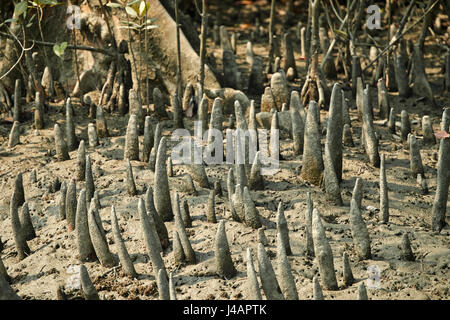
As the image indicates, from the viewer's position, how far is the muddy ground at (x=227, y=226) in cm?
354

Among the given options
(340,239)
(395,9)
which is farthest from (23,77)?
(395,9)

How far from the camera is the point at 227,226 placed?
13.1ft

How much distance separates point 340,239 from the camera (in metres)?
3.84

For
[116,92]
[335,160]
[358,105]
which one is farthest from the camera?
[116,92]

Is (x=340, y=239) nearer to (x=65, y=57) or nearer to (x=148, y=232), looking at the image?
(x=148, y=232)

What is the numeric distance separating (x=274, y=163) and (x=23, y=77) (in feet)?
8.34

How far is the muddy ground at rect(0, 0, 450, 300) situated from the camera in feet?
11.6
